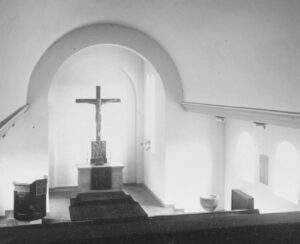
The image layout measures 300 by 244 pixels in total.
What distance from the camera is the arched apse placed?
11789 mm

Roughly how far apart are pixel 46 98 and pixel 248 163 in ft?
18.5

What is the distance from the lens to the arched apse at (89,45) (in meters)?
11.8

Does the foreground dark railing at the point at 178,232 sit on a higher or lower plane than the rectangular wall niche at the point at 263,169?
higher

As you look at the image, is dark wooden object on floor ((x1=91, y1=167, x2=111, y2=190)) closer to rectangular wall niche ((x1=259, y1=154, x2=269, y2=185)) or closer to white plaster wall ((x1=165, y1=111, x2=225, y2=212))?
white plaster wall ((x1=165, y1=111, x2=225, y2=212))

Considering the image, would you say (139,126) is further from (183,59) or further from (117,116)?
(183,59)

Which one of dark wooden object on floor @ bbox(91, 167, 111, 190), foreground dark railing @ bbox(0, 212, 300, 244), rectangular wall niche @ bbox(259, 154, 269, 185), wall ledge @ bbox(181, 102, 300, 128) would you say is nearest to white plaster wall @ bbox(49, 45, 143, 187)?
dark wooden object on floor @ bbox(91, 167, 111, 190)

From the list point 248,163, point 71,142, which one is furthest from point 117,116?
point 248,163

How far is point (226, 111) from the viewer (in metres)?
10.3

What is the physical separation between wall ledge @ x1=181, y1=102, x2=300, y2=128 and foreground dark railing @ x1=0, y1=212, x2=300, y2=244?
6.17 meters

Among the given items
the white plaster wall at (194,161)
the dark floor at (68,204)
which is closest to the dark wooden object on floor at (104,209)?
the dark floor at (68,204)

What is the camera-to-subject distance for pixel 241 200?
10.3 metres

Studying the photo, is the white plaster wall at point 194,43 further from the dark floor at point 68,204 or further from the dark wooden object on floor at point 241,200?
the dark wooden object on floor at point 241,200

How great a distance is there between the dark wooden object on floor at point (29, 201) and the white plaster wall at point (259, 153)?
17.0ft

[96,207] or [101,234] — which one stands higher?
[101,234]
